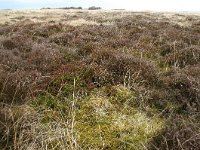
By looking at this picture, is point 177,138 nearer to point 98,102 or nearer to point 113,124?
point 113,124

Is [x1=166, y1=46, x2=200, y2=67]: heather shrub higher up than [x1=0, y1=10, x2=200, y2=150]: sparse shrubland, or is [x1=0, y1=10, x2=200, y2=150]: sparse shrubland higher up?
[x1=0, y1=10, x2=200, y2=150]: sparse shrubland

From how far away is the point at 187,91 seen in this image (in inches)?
281

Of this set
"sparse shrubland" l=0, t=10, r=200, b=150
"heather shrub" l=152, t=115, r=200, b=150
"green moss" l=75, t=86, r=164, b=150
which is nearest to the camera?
"heather shrub" l=152, t=115, r=200, b=150

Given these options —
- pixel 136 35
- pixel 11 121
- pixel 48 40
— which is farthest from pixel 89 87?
pixel 136 35

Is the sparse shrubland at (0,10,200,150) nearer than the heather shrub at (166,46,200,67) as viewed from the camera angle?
Yes

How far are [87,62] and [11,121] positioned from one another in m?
4.18

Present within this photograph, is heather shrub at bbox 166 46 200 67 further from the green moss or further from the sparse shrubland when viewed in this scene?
the green moss

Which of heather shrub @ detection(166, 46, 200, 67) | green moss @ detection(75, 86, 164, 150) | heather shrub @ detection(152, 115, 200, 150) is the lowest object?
heather shrub @ detection(166, 46, 200, 67)

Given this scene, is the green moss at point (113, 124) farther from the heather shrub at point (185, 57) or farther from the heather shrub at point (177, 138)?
the heather shrub at point (185, 57)

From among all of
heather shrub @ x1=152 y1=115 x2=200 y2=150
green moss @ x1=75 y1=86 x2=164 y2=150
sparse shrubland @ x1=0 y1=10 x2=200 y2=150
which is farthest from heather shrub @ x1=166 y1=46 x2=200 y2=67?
heather shrub @ x1=152 y1=115 x2=200 y2=150

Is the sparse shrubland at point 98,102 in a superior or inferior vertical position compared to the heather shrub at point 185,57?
superior

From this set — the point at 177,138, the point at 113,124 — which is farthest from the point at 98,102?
the point at 177,138

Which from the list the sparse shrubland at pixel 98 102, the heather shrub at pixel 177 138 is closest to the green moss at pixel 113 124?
the sparse shrubland at pixel 98 102

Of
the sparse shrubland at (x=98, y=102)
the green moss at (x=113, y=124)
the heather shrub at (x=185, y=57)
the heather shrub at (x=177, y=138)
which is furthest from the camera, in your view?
the heather shrub at (x=185, y=57)
